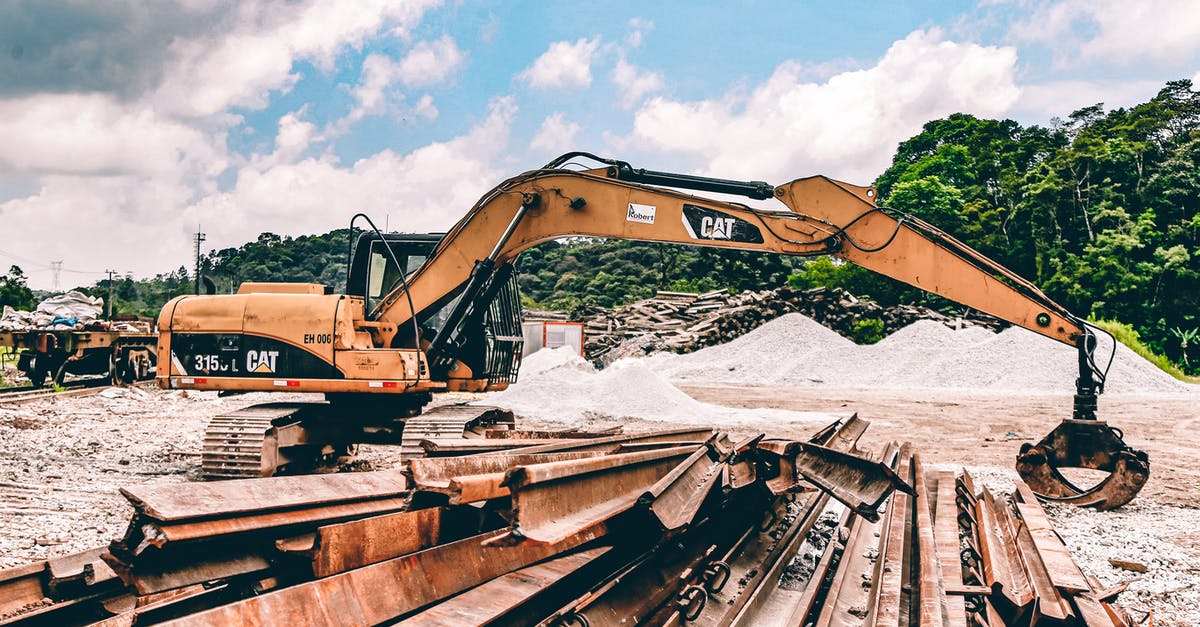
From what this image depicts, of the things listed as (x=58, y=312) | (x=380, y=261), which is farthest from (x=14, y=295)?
(x=380, y=261)

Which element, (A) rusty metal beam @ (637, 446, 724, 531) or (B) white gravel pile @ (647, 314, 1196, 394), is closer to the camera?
(A) rusty metal beam @ (637, 446, 724, 531)

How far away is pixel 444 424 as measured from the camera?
777 cm

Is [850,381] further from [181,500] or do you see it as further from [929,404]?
[181,500]

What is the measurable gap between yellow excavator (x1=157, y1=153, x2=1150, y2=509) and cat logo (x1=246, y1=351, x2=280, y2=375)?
0.01 m

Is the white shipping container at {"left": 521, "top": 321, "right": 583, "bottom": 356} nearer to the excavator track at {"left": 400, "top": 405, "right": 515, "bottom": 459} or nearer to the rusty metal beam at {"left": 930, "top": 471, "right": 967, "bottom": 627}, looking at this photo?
the excavator track at {"left": 400, "top": 405, "right": 515, "bottom": 459}

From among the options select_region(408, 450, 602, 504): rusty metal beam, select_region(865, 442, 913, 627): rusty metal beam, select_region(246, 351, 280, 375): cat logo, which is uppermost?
select_region(246, 351, 280, 375): cat logo

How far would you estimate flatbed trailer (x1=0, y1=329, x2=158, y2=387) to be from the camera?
1661cm

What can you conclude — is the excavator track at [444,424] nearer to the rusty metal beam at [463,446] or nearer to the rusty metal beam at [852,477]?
the rusty metal beam at [463,446]

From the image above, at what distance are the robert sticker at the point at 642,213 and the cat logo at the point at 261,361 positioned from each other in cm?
Answer: 367

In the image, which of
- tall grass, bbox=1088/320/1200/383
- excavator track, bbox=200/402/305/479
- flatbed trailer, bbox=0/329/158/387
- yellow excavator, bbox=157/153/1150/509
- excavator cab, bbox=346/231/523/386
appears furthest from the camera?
tall grass, bbox=1088/320/1200/383

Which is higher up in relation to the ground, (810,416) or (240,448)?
(240,448)

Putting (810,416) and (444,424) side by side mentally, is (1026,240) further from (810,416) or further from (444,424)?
(444,424)

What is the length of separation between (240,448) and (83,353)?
13.2 metres

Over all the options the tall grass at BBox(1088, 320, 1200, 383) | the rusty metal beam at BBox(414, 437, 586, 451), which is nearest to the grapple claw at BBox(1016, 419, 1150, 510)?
the rusty metal beam at BBox(414, 437, 586, 451)
